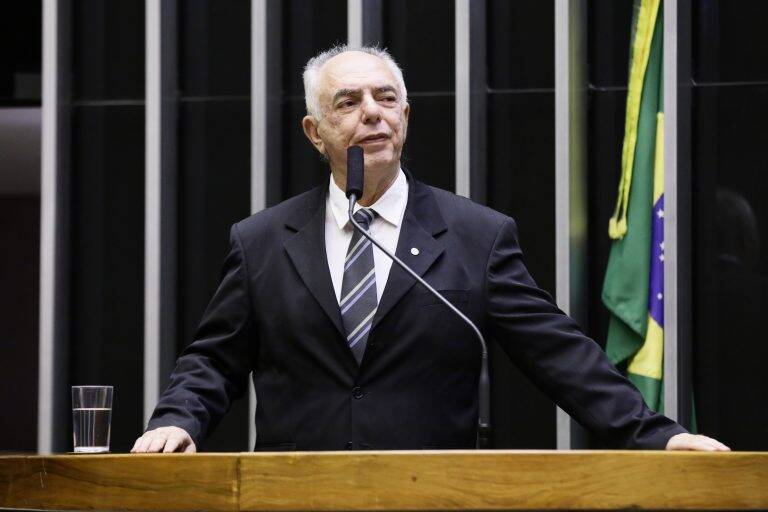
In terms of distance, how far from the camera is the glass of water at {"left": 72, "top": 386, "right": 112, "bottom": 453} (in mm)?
2426

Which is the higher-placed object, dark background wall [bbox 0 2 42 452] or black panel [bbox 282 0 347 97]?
black panel [bbox 282 0 347 97]

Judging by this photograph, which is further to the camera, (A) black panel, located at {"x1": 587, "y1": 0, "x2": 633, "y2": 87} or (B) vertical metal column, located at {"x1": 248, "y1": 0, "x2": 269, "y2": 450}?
(B) vertical metal column, located at {"x1": 248, "y1": 0, "x2": 269, "y2": 450}

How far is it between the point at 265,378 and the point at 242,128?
3.42m

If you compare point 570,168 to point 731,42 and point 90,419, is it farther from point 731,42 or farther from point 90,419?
point 90,419

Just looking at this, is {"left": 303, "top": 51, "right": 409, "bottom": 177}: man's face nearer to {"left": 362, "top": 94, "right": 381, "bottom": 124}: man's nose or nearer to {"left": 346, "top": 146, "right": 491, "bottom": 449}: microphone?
{"left": 362, "top": 94, "right": 381, "bottom": 124}: man's nose

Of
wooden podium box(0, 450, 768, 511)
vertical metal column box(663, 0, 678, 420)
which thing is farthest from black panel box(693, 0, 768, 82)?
wooden podium box(0, 450, 768, 511)

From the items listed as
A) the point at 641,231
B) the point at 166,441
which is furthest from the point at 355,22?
the point at 166,441

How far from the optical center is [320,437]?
2.87 metres

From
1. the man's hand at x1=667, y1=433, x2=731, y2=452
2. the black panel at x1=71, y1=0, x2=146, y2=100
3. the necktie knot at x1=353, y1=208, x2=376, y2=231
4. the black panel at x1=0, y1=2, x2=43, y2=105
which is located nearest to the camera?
the man's hand at x1=667, y1=433, x2=731, y2=452

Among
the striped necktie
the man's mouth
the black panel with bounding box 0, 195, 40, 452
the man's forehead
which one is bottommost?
the black panel with bounding box 0, 195, 40, 452

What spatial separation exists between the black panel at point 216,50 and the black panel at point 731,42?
83.0 inches

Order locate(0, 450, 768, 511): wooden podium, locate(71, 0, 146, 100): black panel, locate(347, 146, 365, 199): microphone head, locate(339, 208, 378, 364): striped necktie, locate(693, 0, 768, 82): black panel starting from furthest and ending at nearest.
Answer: locate(71, 0, 146, 100): black panel
locate(693, 0, 768, 82): black panel
locate(339, 208, 378, 364): striped necktie
locate(347, 146, 365, 199): microphone head
locate(0, 450, 768, 511): wooden podium

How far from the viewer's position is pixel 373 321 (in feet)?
9.51

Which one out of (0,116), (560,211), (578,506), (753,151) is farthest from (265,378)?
(0,116)
